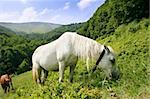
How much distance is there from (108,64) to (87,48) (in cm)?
66

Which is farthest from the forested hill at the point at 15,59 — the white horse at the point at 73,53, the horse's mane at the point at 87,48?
the horse's mane at the point at 87,48

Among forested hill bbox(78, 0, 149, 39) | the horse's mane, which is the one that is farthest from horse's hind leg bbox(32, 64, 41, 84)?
forested hill bbox(78, 0, 149, 39)

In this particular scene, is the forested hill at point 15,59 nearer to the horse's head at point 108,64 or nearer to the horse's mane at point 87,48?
the horse's mane at point 87,48

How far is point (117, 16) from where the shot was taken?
37.3m

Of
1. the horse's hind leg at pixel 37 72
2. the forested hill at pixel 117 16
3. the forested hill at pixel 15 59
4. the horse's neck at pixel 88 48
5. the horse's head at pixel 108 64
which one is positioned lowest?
the forested hill at pixel 15 59

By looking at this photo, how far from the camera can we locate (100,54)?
786 centimetres

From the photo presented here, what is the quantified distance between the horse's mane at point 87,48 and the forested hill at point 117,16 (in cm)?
2330

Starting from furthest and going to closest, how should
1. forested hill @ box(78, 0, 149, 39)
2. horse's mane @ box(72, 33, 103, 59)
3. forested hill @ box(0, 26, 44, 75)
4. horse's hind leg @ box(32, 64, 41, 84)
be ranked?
forested hill @ box(0, 26, 44, 75), forested hill @ box(78, 0, 149, 39), horse's hind leg @ box(32, 64, 41, 84), horse's mane @ box(72, 33, 103, 59)

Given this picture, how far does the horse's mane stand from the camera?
7.88 metres

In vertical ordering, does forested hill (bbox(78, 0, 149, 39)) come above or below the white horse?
above

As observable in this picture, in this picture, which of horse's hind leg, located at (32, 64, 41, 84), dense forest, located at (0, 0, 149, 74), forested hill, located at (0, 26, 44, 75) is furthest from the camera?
forested hill, located at (0, 26, 44, 75)

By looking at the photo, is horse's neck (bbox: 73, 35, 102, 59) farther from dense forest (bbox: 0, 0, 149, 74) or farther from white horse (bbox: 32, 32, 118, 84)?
dense forest (bbox: 0, 0, 149, 74)

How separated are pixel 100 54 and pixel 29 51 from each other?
8020cm

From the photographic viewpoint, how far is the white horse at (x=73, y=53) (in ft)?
25.9
